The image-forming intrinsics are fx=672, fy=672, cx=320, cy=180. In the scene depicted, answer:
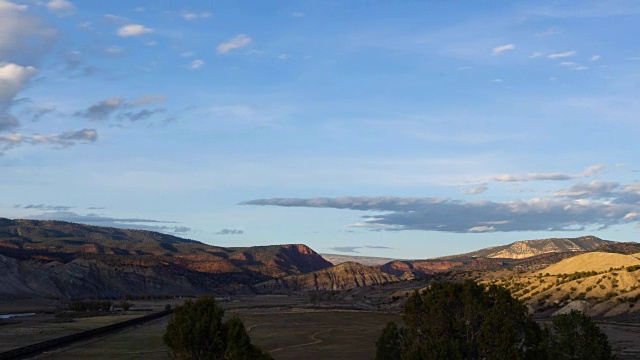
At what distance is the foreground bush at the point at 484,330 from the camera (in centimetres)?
2553

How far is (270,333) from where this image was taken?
70.8m

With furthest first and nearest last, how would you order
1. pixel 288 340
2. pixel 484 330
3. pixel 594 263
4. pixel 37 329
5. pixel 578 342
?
pixel 594 263
pixel 37 329
pixel 288 340
pixel 578 342
pixel 484 330

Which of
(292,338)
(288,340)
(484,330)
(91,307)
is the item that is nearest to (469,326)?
(484,330)

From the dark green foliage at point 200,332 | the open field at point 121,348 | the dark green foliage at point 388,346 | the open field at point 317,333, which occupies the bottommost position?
the open field at point 317,333

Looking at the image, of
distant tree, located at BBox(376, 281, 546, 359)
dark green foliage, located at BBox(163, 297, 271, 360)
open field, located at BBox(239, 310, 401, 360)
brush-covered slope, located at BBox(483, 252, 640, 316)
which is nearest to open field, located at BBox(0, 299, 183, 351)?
open field, located at BBox(239, 310, 401, 360)

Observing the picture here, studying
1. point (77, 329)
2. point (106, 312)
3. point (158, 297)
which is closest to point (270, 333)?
point (77, 329)

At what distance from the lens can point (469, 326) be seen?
1051 inches

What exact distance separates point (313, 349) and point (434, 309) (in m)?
31.2

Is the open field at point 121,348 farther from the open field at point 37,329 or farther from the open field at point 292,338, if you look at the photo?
the open field at point 37,329

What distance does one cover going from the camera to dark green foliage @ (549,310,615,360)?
84.9 feet

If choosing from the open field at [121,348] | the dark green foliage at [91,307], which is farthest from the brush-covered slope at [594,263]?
the dark green foliage at [91,307]

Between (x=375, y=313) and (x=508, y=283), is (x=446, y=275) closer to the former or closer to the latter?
(x=508, y=283)

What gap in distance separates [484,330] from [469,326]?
3.99 feet

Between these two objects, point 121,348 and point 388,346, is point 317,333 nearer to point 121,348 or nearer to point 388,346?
point 121,348
